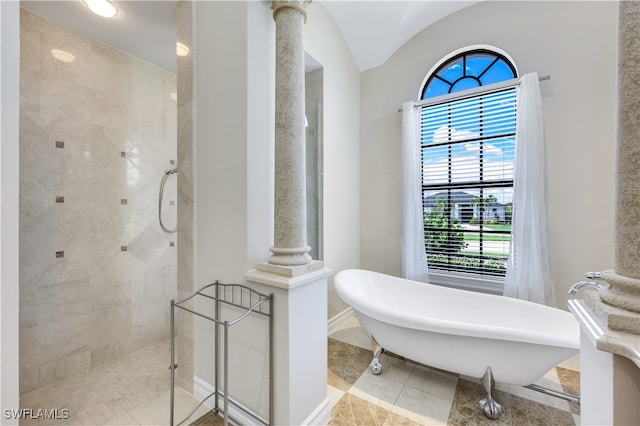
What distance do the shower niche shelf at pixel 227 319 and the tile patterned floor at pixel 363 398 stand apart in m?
0.14

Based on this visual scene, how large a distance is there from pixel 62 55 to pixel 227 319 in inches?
87.6

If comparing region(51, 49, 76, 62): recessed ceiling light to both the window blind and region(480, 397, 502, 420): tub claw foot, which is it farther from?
region(480, 397, 502, 420): tub claw foot

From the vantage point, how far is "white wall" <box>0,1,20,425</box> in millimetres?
891

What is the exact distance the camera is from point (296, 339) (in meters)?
1.27

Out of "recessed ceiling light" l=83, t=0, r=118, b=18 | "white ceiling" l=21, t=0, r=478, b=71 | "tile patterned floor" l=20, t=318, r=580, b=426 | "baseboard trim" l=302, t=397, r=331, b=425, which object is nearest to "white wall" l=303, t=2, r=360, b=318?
"white ceiling" l=21, t=0, r=478, b=71

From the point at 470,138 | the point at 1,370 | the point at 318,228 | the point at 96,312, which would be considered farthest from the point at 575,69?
the point at 96,312

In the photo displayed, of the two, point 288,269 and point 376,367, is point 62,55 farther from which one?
point 376,367

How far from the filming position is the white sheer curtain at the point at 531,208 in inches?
81.8

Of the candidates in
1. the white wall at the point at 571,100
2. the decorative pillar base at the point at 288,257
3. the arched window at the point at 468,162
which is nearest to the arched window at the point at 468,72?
the arched window at the point at 468,162

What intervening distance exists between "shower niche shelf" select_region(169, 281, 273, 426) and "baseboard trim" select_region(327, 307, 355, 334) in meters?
1.21

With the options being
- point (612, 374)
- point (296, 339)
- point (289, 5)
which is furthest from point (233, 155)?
point (612, 374)

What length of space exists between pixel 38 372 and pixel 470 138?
3922 millimetres

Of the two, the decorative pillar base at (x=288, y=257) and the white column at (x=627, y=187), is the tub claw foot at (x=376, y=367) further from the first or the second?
the white column at (x=627, y=187)

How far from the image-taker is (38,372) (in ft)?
5.66
